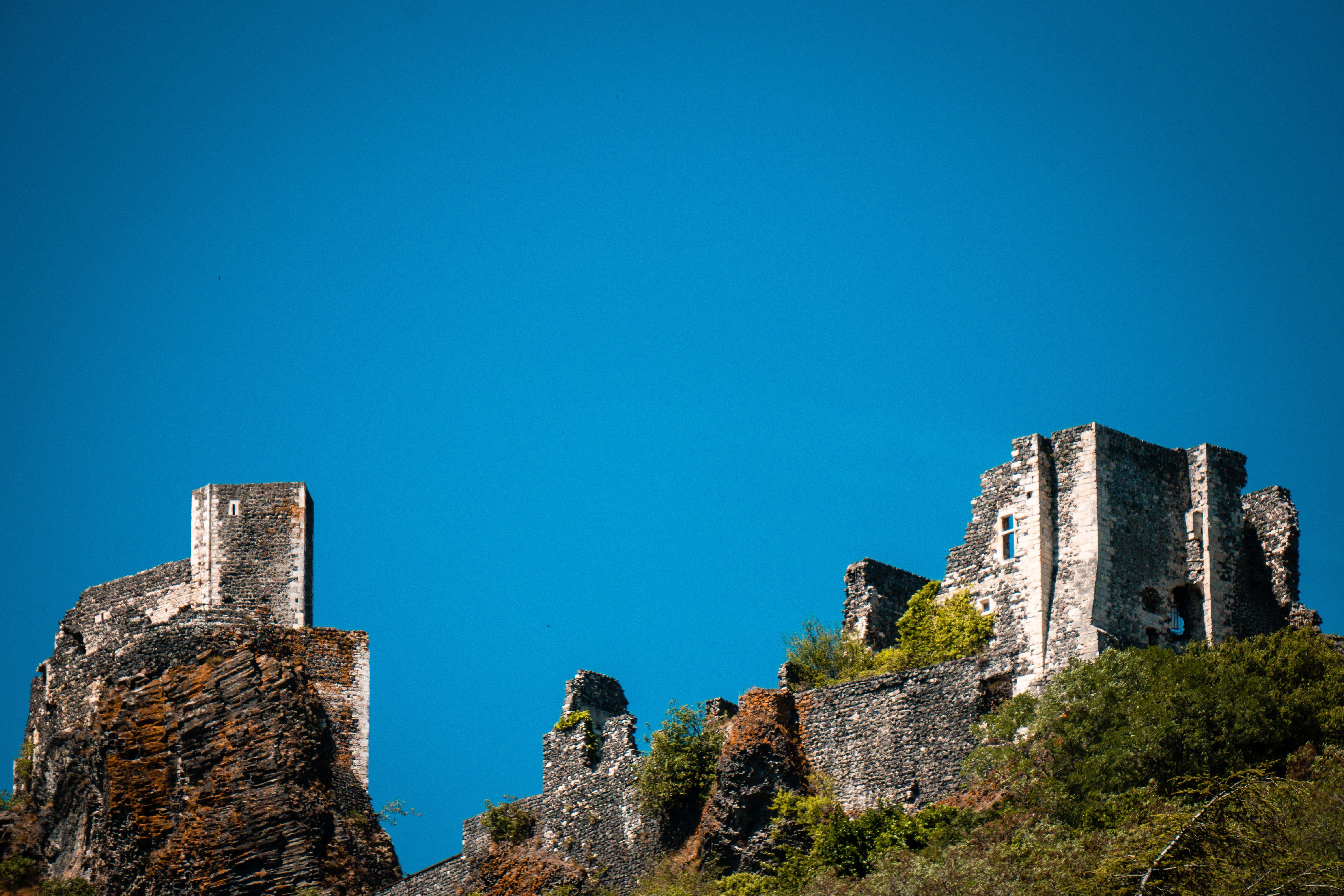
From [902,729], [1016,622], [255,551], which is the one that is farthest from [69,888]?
[1016,622]

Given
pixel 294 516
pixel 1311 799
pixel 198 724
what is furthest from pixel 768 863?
pixel 294 516

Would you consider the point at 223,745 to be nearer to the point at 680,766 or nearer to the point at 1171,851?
the point at 680,766

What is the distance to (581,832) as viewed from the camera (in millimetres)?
42000

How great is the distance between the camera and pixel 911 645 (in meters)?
42.7

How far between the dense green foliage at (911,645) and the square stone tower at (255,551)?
16.4 metres

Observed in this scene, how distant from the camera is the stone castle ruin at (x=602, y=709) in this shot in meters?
38.8

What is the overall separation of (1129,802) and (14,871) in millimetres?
31765

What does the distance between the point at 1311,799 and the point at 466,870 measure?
2225cm

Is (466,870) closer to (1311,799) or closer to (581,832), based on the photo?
(581,832)

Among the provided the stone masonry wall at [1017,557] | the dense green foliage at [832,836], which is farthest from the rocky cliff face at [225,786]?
the stone masonry wall at [1017,557]

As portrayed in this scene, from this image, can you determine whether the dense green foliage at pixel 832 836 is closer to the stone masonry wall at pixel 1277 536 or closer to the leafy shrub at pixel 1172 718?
the leafy shrub at pixel 1172 718

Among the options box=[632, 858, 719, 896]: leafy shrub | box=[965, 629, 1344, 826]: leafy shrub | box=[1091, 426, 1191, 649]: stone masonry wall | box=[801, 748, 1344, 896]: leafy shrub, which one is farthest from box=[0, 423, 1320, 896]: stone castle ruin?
box=[801, 748, 1344, 896]: leafy shrub

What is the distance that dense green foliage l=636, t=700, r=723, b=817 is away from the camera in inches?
1575

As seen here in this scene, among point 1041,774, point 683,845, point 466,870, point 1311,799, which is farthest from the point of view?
point 466,870
